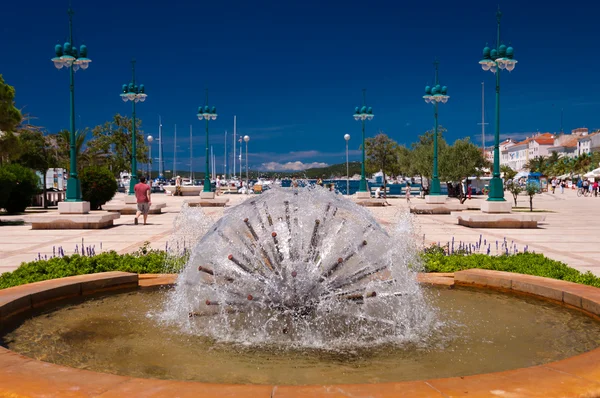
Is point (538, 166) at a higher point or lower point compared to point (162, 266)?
higher

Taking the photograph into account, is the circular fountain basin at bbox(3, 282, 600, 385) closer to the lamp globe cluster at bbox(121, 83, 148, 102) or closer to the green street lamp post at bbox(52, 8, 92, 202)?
the green street lamp post at bbox(52, 8, 92, 202)

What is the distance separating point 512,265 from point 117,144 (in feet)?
183

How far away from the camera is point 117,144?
59.0 meters

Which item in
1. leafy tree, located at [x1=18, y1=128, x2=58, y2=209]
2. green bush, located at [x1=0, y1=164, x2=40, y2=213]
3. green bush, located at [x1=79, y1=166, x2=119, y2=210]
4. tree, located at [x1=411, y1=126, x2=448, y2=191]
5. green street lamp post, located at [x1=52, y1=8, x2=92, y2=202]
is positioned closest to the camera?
green street lamp post, located at [x1=52, y1=8, x2=92, y2=202]

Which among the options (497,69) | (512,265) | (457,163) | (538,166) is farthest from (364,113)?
(538,166)

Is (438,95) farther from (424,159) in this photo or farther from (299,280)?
(299,280)

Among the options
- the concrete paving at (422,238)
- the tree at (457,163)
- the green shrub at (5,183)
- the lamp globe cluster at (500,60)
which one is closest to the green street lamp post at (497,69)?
the lamp globe cluster at (500,60)

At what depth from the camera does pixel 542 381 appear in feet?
11.0

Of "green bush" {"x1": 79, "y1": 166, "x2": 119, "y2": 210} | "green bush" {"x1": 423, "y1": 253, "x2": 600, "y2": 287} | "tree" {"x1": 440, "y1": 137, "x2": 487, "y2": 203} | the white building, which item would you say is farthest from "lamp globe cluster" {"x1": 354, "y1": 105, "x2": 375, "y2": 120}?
the white building

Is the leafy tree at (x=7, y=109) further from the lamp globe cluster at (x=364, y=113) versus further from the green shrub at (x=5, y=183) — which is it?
the lamp globe cluster at (x=364, y=113)

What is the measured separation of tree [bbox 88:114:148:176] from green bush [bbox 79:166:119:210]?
31.7 metres

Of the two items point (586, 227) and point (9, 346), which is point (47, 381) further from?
point (586, 227)

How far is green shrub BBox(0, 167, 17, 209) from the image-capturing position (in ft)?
69.5

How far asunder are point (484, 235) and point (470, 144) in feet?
108
